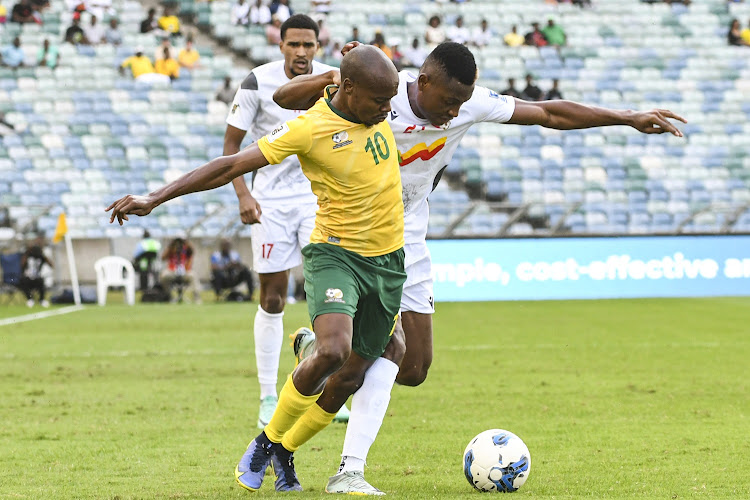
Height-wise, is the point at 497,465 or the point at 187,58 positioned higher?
the point at 497,465

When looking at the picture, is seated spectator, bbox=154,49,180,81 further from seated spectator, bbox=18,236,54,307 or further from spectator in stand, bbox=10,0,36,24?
seated spectator, bbox=18,236,54,307

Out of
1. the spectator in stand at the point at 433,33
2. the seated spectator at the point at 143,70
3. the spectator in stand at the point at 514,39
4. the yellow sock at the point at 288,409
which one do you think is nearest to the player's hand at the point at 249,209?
the yellow sock at the point at 288,409

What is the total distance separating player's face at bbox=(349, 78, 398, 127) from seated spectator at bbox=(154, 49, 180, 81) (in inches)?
871

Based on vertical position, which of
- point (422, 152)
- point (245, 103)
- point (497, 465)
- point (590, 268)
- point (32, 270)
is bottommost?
point (32, 270)

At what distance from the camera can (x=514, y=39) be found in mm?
27797

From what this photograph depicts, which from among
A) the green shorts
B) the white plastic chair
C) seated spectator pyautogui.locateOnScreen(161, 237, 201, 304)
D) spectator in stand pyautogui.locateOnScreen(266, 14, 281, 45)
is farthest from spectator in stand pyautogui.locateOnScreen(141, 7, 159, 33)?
the green shorts

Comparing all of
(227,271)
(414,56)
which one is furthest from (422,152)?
(414,56)

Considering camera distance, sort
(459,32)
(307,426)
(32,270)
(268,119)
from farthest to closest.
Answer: (459,32) → (32,270) → (268,119) → (307,426)

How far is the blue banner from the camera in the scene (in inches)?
782

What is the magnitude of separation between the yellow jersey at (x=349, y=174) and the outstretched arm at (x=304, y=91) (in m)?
0.32

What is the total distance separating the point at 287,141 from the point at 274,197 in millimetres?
2871

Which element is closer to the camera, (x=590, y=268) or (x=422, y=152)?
(x=422, y=152)

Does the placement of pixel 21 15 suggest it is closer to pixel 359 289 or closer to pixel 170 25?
pixel 170 25

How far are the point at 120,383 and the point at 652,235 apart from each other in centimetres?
1310
